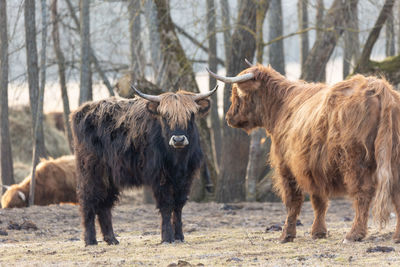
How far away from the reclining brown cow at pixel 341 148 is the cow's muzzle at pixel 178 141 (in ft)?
2.88

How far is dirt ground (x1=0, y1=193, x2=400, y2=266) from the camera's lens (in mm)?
5578

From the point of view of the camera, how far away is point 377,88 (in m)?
6.34

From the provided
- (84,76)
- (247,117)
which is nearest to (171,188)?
(247,117)

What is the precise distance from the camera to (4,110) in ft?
40.6

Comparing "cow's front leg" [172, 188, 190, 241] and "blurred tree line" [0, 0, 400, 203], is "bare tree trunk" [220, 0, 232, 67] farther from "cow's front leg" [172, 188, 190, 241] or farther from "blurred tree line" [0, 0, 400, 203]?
"cow's front leg" [172, 188, 190, 241]

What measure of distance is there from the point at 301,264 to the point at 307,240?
192cm

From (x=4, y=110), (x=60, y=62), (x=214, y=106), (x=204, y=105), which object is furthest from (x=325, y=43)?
(x=4, y=110)

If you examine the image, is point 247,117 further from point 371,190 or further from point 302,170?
point 371,190

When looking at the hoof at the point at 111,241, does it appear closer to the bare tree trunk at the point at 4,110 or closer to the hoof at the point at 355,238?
the hoof at the point at 355,238

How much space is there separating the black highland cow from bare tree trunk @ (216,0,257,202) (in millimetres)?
4826

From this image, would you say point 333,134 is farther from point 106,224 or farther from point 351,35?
point 351,35

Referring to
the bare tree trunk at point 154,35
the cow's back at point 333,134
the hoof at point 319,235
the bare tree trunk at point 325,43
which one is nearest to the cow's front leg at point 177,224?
the cow's back at point 333,134

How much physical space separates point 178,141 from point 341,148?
1725 mm

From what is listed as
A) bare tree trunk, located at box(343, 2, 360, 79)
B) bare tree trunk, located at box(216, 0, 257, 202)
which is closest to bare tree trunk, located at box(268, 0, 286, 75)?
bare tree trunk, located at box(343, 2, 360, 79)
